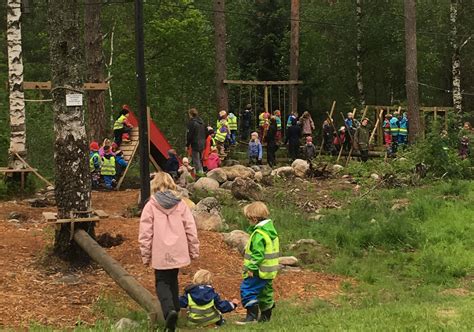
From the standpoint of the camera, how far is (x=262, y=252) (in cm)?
716

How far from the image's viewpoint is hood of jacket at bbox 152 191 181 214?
6688 millimetres

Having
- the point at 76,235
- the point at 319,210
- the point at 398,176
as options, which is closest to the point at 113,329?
the point at 76,235

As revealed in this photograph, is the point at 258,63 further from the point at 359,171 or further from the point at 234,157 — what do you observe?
the point at 359,171

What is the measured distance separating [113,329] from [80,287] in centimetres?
215

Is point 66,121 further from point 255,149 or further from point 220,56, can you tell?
point 220,56

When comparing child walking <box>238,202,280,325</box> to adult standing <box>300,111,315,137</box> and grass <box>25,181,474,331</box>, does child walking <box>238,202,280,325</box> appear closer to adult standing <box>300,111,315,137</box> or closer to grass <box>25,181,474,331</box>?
grass <box>25,181,474,331</box>

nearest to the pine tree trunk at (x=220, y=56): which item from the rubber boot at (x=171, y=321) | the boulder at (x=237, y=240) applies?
the boulder at (x=237, y=240)

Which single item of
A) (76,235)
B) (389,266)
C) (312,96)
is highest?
(312,96)

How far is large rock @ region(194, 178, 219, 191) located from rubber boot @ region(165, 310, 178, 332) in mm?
9737

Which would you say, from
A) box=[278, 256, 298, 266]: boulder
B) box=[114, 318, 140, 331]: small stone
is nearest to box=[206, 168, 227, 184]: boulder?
box=[278, 256, 298, 266]: boulder

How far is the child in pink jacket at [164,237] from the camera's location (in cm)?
669

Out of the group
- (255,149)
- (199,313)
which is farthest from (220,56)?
(199,313)

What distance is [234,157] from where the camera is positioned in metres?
24.0

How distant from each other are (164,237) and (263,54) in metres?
30.0
